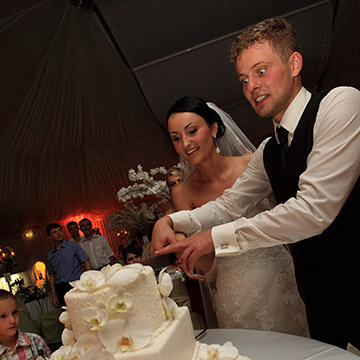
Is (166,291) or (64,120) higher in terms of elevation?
(64,120)

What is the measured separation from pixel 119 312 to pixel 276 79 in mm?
962

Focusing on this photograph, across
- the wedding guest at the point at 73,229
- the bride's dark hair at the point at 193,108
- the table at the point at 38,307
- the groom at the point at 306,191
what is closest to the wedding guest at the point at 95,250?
the wedding guest at the point at 73,229

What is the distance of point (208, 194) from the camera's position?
2.16m

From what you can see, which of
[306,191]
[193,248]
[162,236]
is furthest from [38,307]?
[306,191]

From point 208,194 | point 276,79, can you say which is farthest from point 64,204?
point 276,79

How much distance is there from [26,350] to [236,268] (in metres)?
1.96

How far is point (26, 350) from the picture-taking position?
118 inches

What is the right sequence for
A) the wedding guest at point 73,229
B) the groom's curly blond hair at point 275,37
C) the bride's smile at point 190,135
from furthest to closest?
the wedding guest at point 73,229
the bride's smile at point 190,135
the groom's curly blond hair at point 275,37

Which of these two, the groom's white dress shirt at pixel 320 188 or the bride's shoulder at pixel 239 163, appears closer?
the groom's white dress shirt at pixel 320 188

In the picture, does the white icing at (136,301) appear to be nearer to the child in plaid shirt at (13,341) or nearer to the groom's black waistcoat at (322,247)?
the groom's black waistcoat at (322,247)

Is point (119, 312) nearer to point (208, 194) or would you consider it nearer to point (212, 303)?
point (212, 303)

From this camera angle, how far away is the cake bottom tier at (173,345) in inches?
39.3

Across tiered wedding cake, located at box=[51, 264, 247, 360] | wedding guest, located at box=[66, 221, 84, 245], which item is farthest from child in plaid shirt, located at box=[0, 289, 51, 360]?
wedding guest, located at box=[66, 221, 84, 245]

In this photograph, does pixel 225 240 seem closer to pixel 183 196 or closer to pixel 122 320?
pixel 122 320
